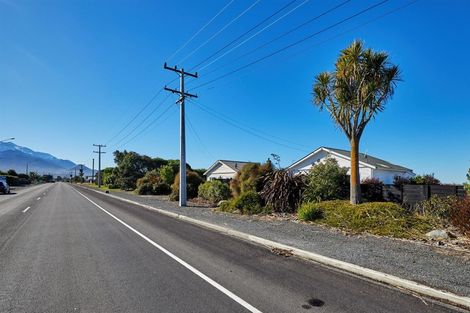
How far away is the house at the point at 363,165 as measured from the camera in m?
33.1

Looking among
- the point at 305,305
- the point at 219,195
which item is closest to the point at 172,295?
the point at 305,305

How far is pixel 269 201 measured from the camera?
1831 centimetres

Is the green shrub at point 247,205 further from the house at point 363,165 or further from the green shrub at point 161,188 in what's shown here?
the green shrub at point 161,188

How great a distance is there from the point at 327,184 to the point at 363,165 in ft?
60.2

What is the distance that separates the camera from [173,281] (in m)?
6.38

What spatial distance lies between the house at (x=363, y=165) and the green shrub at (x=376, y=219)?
16.9m

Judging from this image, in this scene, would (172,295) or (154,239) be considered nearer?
(172,295)

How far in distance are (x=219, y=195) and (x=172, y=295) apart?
2001cm

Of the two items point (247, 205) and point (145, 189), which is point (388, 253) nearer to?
point (247, 205)

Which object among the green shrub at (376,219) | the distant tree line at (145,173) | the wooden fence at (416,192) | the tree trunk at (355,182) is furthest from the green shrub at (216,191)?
the tree trunk at (355,182)

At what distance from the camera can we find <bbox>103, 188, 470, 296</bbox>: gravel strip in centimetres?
651

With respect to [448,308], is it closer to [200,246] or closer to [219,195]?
[200,246]

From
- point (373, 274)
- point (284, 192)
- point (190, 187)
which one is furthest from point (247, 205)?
point (190, 187)

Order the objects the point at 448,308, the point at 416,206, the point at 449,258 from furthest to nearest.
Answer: the point at 416,206
the point at 449,258
the point at 448,308
